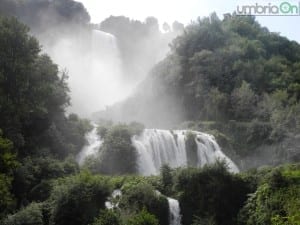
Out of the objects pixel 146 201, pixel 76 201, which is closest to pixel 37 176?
pixel 76 201

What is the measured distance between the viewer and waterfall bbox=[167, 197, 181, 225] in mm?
29188

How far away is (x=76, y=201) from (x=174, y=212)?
21.7ft

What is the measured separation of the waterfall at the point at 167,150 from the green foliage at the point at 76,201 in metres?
13.0

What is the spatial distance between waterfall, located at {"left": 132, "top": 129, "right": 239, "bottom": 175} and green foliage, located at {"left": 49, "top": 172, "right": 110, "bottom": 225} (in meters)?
13.0

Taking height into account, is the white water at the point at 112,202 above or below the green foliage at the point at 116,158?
below

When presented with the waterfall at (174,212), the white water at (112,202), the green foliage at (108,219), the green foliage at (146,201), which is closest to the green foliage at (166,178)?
the waterfall at (174,212)

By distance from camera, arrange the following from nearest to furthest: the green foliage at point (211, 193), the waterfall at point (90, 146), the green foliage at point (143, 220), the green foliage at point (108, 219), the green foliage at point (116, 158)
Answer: the green foliage at point (143, 220)
the green foliage at point (108, 219)
the green foliage at point (211, 193)
the green foliage at point (116, 158)
the waterfall at point (90, 146)

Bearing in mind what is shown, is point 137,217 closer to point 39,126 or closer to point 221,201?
point 221,201

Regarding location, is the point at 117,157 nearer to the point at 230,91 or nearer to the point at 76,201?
the point at 76,201

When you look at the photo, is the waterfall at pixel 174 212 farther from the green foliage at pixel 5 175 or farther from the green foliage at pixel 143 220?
the green foliage at pixel 5 175

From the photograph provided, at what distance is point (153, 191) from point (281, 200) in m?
7.83

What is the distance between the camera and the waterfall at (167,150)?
137 ft

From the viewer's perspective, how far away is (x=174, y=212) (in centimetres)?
2945

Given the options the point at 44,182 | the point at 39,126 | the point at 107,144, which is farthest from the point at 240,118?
the point at 44,182
